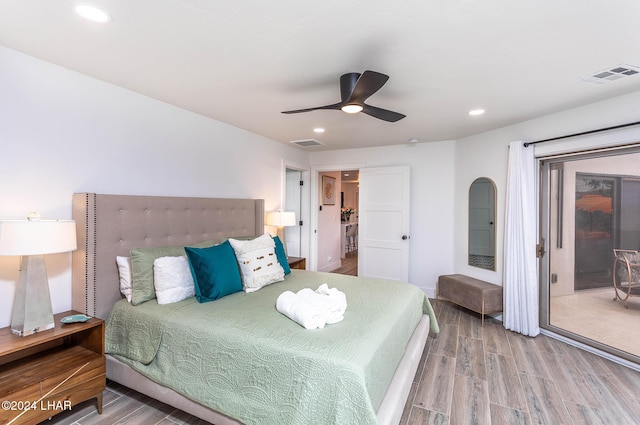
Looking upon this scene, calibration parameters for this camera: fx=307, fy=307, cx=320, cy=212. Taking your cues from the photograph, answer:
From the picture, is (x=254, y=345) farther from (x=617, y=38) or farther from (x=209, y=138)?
(x=617, y=38)

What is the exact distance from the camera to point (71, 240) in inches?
77.9

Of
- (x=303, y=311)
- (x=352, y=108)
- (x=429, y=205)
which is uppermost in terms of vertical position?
(x=352, y=108)

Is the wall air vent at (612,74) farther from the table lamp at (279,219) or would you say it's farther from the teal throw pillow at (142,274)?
the teal throw pillow at (142,274)

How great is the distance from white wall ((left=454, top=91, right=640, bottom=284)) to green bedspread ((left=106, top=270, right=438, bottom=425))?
2.30m

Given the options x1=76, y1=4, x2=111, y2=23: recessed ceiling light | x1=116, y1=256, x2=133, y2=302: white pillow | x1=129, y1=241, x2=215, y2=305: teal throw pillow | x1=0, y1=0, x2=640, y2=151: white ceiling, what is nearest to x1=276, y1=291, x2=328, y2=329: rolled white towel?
x1=129, y1=241, x2=215, y2=305: teal throw pillow

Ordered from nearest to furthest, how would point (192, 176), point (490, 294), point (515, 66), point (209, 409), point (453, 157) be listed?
point (209, 409)
point (515, 66)
point (192, 176)
point (490, 294)
point (453, 157)

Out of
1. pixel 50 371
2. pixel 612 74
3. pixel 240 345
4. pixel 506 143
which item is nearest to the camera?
pixel 240 345

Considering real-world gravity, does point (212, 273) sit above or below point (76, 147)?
below

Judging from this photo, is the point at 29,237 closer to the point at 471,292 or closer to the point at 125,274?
the point at 125,274

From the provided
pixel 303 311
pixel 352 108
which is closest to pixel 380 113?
pixel 352 108

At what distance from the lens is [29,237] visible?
5.82 feet

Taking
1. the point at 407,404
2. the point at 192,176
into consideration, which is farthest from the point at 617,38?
the point at 192,176

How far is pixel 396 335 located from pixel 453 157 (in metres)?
3.31

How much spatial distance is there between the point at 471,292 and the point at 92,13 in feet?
13.9
